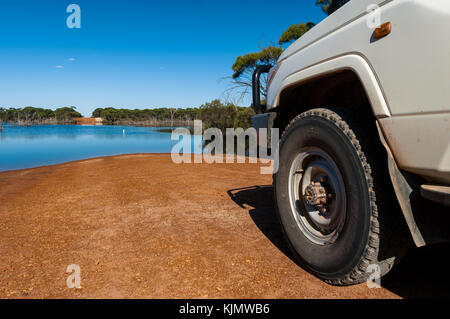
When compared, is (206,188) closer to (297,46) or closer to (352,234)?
(297,46)

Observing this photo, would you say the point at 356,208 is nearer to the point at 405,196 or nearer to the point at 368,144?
the point at 405,196

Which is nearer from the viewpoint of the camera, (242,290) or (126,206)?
(242,290)

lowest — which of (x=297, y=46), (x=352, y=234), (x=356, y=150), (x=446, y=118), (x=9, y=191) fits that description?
(x=9, y=191)

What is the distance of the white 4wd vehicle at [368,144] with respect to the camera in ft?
3.99

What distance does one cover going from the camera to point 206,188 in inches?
214

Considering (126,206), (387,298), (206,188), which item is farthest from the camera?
(206,188)

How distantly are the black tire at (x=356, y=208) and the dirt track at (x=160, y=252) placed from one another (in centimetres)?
25

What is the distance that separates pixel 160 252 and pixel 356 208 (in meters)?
1.84

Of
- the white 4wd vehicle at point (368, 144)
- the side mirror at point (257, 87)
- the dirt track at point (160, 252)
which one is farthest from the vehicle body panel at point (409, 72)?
the side mirror at point (257, 87)

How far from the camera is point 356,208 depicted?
1609 millimetres

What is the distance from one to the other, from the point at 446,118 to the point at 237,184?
482 centimetres

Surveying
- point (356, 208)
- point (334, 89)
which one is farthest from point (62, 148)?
point (356, 208)

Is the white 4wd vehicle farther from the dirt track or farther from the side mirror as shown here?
the side mirror
